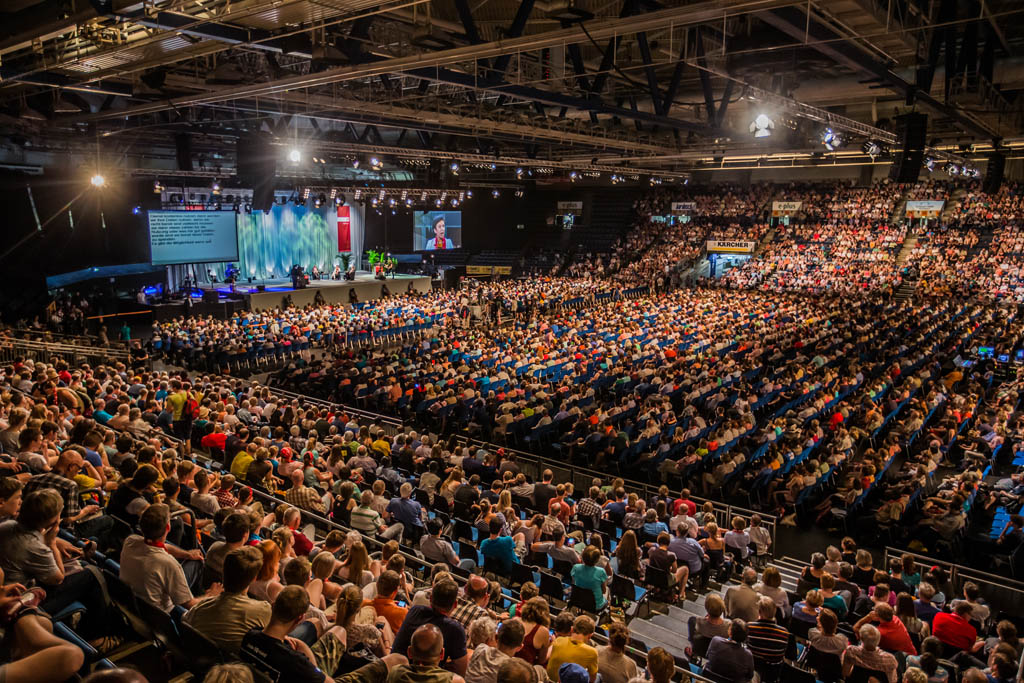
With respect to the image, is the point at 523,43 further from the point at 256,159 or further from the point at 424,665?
the point at 256,159

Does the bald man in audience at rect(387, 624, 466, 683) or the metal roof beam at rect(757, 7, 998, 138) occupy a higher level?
the metal roof beam at rect(757, 7, 998, 138)

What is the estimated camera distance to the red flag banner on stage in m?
41.0

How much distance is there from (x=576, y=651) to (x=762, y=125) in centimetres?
1365

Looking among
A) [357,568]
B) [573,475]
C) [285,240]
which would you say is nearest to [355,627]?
[357,568]

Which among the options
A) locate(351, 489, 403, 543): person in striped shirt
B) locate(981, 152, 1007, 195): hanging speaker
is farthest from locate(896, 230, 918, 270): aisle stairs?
locate(351, 489, 403, 543): person in striped shirt

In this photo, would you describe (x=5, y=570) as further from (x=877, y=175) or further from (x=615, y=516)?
(x=877, y=175)

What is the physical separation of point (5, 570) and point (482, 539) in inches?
177

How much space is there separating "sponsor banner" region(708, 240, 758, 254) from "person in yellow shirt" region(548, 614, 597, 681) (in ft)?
124

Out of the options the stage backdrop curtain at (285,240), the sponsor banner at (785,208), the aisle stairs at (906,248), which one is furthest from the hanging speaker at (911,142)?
the stage backdrop curtain at (285,240)

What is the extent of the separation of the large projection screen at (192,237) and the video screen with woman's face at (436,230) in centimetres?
1276

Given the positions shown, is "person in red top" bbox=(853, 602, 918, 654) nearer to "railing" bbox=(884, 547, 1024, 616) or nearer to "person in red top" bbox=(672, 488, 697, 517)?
"railing" bbox=(884, 547, 1024, 616)

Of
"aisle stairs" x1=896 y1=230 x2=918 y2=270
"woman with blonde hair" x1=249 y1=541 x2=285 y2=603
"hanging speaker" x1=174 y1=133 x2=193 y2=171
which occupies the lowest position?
"woman with blonde hair" x1=249 y1=541 x2=285 y2=603

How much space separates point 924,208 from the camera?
118ft

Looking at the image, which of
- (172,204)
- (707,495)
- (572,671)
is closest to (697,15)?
(572,671)
